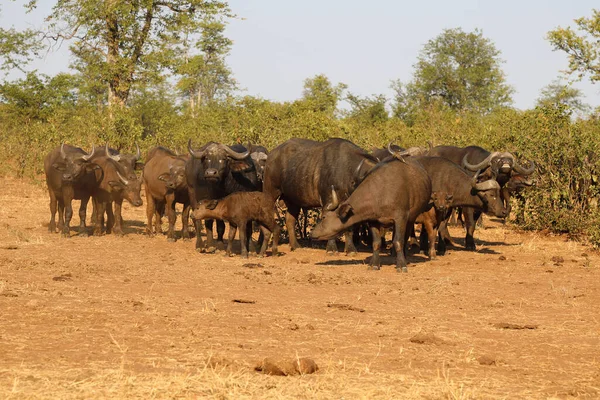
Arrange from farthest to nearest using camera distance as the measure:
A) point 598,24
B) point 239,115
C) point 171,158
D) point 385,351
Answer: point 598,24 < point 239,115 < point 171,158 < point 385,351

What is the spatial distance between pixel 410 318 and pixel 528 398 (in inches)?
125

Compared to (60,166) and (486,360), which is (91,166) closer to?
(60,166)

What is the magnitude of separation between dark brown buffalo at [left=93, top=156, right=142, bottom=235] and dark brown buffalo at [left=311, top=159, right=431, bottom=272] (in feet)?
18.9

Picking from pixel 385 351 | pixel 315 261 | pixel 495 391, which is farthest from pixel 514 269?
pixel 495 391

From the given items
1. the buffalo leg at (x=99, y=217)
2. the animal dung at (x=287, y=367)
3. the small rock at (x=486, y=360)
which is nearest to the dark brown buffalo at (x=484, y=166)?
the buffalo leg at (x=99, y=217)

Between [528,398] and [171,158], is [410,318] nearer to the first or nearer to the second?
[528,398]

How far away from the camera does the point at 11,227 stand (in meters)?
18.2

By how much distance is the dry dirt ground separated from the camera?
621 cm

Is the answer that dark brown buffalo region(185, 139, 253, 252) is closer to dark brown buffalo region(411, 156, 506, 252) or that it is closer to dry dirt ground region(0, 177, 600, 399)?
dry dirt ground region(0, 177, 600, 399)

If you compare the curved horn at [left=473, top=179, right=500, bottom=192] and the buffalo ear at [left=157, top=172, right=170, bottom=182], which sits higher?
the buffalo ear at [left=157, top=172, right=170, bottom=182]

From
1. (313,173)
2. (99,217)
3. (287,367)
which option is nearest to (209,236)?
(313,173)

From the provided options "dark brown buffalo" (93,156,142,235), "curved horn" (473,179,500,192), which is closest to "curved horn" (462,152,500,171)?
"curved horn" (473,179,500,192)

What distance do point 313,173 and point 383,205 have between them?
2633 millimetres

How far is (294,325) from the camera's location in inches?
334
